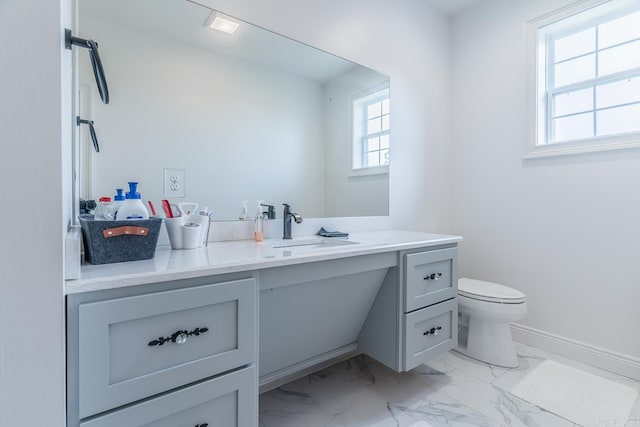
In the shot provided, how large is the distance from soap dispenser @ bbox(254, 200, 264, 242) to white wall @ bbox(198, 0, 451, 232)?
963 millimetres

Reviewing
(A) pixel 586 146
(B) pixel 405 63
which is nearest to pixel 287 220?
(B) pixel 405 63

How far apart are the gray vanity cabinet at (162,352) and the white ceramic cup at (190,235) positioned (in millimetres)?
425

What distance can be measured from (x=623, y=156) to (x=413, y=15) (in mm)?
1679

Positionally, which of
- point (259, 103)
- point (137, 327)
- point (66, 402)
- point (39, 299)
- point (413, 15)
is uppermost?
point (413, 15)

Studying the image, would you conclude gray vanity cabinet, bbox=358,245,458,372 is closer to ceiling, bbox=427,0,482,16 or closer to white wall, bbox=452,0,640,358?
white wall, bbox=452,0,640,358

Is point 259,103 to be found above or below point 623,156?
above

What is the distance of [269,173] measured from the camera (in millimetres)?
1633

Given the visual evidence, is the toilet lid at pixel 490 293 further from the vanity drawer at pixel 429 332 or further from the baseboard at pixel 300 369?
the baseboard at pixel 300 369

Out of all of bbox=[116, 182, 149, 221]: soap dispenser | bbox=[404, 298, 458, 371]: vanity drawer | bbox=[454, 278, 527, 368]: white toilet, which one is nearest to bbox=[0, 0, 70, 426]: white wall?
bbox=[116, 182, 149, 221]: soap dispenser

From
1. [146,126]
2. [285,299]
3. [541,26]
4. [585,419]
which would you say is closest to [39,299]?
[285,299]

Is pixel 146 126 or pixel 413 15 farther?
pixel 413 15

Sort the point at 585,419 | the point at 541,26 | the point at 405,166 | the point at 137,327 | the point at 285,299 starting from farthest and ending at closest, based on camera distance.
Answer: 1. the point at 405,166
2. the point at 541,26
3. the point at 585,419
4. the point at 285,299
5. the point at 137,327

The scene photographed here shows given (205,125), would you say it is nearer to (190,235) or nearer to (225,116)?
(225,116)

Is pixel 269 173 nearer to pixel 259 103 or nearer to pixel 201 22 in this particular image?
pixel 259 103
